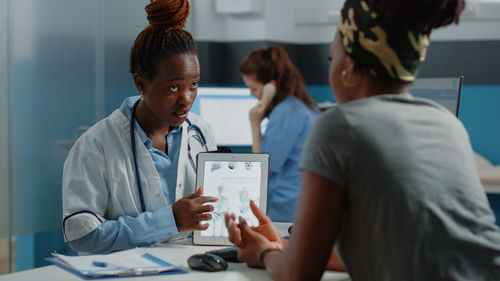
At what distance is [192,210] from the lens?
1.71m

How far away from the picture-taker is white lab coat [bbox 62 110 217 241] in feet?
5.53

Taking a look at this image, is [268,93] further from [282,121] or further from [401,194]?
[401,194]

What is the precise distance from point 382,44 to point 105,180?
947mm

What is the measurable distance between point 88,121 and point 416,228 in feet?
8.89

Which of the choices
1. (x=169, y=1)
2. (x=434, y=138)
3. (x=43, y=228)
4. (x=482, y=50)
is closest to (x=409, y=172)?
(x=434, y=138)

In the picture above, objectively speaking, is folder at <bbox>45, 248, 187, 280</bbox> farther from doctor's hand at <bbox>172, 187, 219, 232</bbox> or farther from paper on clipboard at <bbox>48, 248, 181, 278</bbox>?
doctor's hand at <bbox>172, 187, 219, 232</bbox>

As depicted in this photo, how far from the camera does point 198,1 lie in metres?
5.05

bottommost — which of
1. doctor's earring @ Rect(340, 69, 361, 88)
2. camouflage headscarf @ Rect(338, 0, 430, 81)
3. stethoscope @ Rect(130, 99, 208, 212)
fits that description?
stethoscope @ Rect(130, 99, 208, 212)

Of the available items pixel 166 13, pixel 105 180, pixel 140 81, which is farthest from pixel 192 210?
pixel 166 13

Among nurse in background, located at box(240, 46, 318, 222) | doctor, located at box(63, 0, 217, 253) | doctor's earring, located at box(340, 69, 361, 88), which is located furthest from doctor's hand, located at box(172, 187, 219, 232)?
nurse in background, located at box(240, 46, 318, 222)

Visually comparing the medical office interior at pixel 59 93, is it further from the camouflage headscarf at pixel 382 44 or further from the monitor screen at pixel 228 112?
the camouflage headscarf at pixel 382 44

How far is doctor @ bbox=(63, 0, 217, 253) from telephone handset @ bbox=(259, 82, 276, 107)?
6.51 ft

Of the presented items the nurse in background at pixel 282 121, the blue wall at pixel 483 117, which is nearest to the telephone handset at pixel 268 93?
the nurse in background at pixel 282 121

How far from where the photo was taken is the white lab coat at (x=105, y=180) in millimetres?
1686
